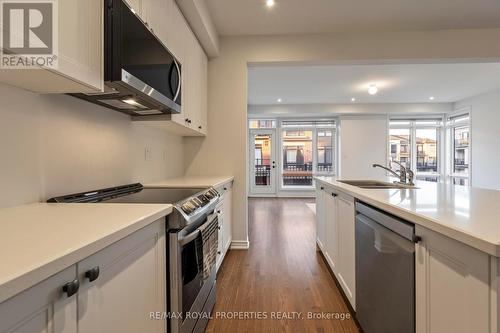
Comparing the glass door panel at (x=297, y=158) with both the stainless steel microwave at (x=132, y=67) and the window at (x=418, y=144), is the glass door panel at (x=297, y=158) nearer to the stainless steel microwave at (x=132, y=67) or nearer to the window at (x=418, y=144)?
the window at (x=418, y=144)

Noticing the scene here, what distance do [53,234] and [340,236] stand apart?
1.88m

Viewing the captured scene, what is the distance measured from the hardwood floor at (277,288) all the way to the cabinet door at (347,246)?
0.63 feet

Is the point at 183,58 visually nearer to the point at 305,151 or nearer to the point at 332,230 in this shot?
the point at 332,230

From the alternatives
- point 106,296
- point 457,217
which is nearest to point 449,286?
point 457,217

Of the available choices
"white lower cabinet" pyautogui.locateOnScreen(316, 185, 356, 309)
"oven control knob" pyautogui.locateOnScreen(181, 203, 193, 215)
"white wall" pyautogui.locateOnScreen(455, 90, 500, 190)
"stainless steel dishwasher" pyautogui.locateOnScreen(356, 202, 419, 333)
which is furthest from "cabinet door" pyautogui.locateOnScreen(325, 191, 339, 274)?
"white wall" pyautogui.locateOnScreen(455, 90, 500, 190)

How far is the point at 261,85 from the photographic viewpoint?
5.35m

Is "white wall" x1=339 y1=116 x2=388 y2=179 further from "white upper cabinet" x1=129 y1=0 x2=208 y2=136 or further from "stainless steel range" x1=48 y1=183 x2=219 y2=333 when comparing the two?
"stainless steel range" x1=48 y1=183 x2=219 y2=333

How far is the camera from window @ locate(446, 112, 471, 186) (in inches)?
264

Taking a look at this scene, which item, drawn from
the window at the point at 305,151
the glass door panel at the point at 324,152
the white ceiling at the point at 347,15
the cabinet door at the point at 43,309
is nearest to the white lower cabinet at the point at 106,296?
the cabinet door at the point at 43,309

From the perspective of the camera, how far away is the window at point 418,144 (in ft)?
25.0

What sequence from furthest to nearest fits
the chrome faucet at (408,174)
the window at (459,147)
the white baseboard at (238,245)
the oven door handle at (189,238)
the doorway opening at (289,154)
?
the doorway opening at (289,154)
the window at (459,147)
the white baseboard at (238,245)
the chrome faucet at (408,174)
the oven door handle at (189,238)

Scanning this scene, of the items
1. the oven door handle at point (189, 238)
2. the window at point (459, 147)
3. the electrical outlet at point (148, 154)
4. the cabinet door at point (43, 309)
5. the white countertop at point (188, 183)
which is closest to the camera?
the cabinet door at point (43, 309)

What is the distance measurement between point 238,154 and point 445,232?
8.34 ft

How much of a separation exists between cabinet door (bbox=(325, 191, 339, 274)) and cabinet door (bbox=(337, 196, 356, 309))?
100 mm
